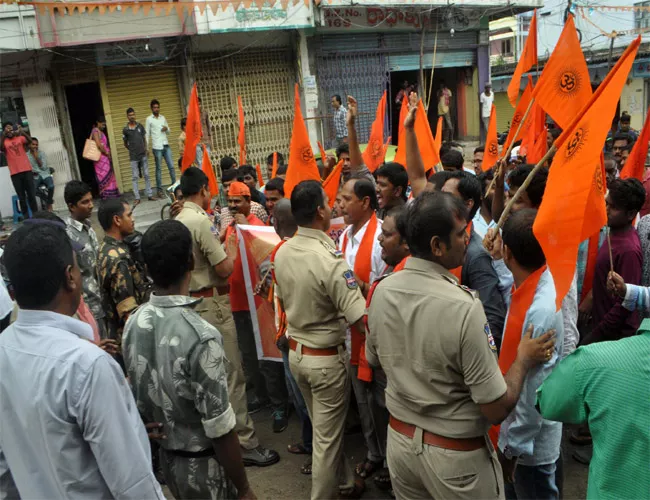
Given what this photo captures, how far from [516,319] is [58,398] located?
1830mm

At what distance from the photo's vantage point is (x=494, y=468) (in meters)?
2.34

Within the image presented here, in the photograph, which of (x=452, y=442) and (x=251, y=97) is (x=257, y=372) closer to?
(x=452, y=442)

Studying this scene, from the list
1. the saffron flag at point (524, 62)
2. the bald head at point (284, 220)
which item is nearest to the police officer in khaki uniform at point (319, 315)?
the bald head at point (284, 220)

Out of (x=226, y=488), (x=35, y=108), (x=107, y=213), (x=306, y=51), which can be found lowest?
(x=226, y=488)

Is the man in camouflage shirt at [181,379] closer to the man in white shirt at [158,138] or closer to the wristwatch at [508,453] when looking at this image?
the wristwatch at [508,453]

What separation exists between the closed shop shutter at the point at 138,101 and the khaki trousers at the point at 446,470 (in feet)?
40.3

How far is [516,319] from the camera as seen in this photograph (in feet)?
8.23

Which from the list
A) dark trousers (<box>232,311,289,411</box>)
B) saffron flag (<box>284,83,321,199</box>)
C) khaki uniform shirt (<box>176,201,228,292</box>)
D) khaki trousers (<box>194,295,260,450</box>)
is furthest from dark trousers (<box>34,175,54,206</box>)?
khaki trousers (<box>194,295,260,450</box>)

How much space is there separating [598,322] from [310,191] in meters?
2.07

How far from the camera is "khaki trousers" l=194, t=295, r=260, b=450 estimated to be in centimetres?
422

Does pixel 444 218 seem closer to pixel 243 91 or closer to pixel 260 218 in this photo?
pixel 260 218

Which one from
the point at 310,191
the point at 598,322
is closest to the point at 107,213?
the point at 310,191

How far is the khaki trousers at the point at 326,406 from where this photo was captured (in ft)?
11.0

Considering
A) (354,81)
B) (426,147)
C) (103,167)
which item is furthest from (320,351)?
(354,81)
